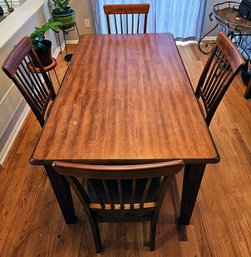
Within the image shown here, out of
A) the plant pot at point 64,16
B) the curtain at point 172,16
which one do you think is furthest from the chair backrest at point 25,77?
the curtain at point 172,16

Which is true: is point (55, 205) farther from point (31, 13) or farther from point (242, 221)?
point (31, 13)

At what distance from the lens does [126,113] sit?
50.7 inches

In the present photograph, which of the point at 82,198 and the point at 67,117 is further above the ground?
the point at 67,117

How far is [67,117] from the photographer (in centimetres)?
127

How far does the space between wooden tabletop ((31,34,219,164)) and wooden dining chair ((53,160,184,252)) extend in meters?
0.13

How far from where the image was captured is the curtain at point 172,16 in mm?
3252

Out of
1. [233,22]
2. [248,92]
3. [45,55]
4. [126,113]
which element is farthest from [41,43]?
[248,92]

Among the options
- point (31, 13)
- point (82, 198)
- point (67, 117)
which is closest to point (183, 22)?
point (31, 13)

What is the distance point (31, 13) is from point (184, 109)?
217 centimetres

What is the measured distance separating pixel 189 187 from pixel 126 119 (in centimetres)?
50

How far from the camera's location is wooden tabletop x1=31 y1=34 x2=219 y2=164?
3.52 ft

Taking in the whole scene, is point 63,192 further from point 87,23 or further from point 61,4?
point 87,23

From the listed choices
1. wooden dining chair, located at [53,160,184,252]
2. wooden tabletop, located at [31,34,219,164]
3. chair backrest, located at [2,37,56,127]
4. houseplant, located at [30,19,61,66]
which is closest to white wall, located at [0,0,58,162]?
houseplant, located at [30,19,61,66]

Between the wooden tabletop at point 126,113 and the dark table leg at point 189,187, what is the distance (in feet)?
0.59
